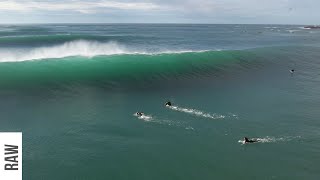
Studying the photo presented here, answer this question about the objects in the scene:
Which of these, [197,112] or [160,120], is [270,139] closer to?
[197,112]

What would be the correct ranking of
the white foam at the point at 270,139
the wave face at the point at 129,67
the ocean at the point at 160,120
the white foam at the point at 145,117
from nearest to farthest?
1. the ocean at the point at 160,120
2. the white foam at the point at 270,139
3. the white foam at the point at 145,117
4. the wave face at the point at 129,67

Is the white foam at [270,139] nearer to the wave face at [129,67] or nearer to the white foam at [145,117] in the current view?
the white foam at [145,117]

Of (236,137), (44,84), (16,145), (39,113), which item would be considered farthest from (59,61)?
(16,145)

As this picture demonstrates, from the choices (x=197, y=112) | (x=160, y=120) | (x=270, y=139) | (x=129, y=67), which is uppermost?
(x=129, y=67)

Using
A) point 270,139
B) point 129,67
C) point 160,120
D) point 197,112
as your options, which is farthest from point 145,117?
point 129,67

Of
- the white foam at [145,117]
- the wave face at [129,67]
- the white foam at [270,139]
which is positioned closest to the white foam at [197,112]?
the white foam at [145,117]

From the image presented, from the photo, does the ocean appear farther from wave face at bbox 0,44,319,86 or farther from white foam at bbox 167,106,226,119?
wave face at bbox 0,44,319,86

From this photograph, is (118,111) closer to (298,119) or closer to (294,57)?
(298,119)

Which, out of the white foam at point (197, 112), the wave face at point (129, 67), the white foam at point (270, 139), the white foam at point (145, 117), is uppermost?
the wave face at point (129, 67)
